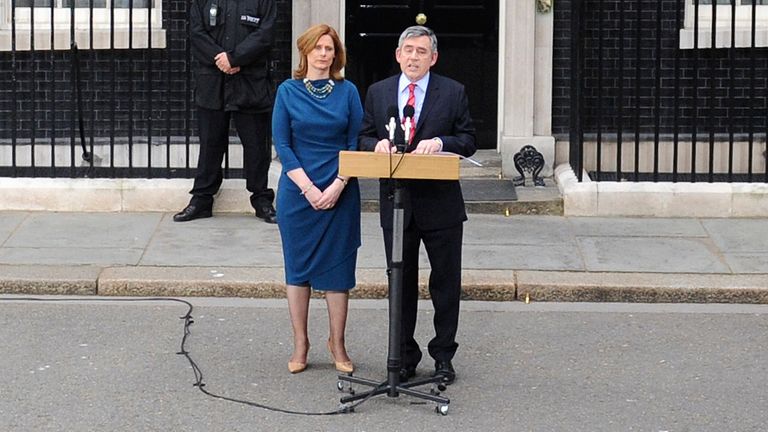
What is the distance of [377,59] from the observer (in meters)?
13.0

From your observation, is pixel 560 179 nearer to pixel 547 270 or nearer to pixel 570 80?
pixel 570 80

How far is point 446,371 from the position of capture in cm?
767

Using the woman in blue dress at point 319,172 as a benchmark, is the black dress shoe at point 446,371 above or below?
below

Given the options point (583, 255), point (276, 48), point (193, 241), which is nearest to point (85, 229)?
point (193, 241)

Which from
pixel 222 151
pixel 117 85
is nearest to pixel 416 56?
pixel 222 151

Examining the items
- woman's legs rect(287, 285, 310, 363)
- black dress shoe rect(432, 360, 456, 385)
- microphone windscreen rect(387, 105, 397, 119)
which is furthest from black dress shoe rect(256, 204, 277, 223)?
microphone windscreen rect(387, 105, 397, 119)

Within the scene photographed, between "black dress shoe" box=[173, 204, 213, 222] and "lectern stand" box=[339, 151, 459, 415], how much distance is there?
3.95 meters

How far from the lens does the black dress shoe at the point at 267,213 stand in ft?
36.8

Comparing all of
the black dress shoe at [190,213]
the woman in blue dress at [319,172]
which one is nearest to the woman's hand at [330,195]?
the woman in blue dress at [319,172]

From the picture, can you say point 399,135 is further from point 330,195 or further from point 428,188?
point 330,195

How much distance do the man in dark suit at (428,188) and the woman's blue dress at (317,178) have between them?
0.15 metres

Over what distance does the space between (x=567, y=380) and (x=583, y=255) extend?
2.56 m

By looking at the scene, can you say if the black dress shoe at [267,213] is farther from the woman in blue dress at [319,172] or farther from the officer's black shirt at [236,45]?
the woman in blue dress at [319,172]

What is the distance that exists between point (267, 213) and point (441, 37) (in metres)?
2.60
